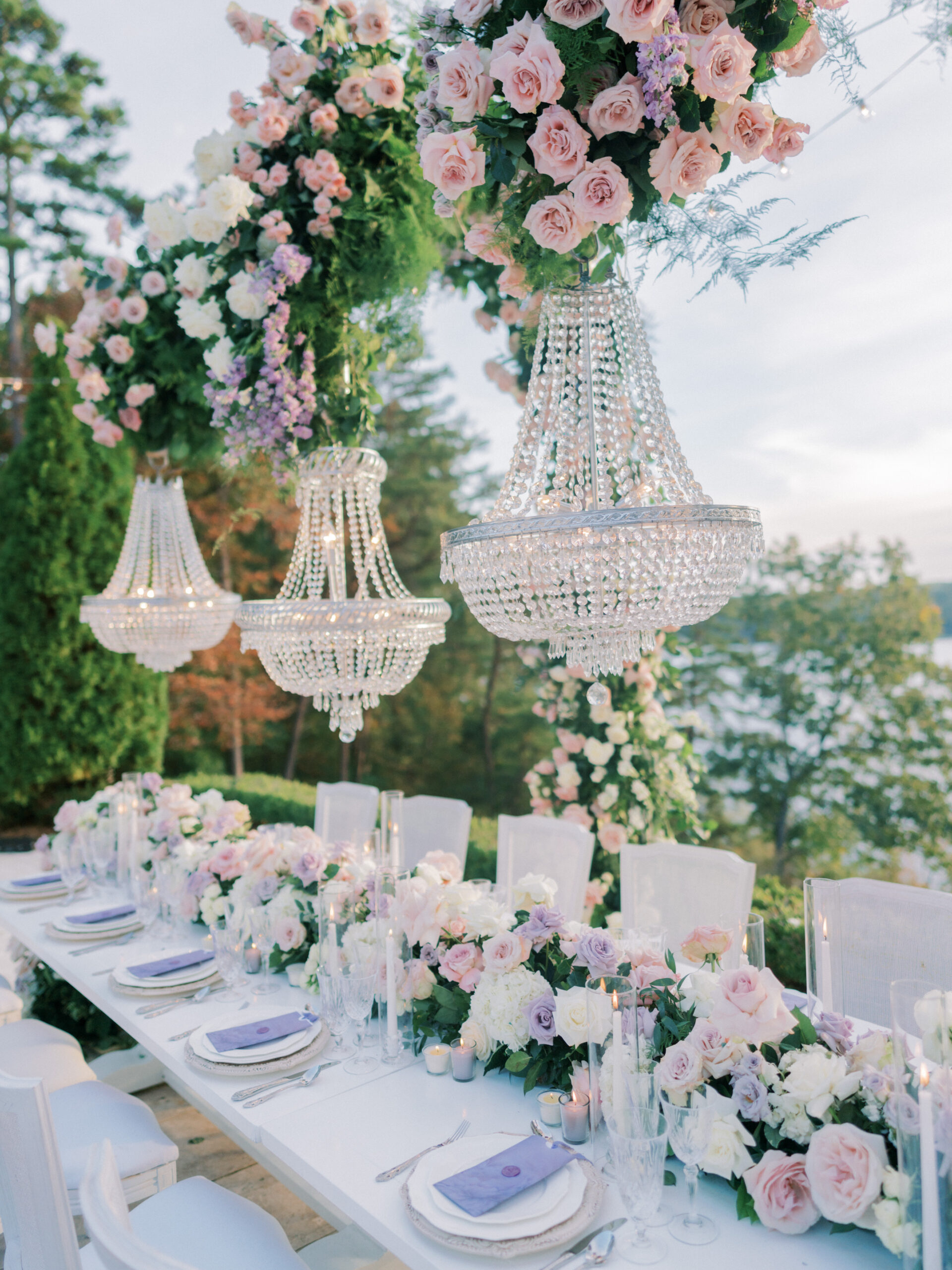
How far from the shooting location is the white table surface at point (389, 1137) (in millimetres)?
1243

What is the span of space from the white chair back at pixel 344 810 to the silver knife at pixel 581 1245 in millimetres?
2727

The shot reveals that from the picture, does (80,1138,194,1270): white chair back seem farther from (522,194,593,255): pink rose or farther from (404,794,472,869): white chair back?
(404,794,472,869): white chair back

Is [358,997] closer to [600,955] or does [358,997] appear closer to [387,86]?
[600,955]

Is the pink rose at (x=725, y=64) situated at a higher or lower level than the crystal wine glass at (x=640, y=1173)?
higher

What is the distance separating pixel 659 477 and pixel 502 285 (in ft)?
1.91

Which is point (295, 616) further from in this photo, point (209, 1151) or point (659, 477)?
point (209, 1151)

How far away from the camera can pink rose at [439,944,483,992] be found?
187cm

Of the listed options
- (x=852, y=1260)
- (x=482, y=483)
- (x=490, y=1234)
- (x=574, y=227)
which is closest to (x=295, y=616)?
(x=574, y=227)

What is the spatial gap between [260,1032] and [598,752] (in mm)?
2052

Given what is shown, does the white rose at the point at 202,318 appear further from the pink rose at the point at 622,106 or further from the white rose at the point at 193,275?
the pink rose at the point at 622,106

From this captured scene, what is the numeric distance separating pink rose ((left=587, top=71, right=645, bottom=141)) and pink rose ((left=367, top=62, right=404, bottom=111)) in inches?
46.8

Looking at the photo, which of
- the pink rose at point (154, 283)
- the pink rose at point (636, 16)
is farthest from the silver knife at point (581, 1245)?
the pink rose at point (154, 283)

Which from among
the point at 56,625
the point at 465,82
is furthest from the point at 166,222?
the point at 56,625

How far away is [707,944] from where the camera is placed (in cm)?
176
